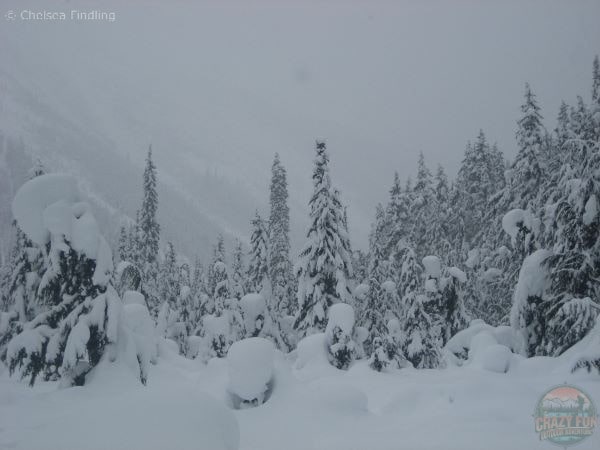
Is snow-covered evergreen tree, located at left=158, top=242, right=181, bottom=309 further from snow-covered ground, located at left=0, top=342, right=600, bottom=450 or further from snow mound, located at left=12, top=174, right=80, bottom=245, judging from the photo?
snow mound, located at left=12, top=174, right=80, bottom=245

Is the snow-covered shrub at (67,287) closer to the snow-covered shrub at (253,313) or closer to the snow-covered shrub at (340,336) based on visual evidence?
the snow-covered shrub at (340,336)

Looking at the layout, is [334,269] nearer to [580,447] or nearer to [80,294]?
[80,294]

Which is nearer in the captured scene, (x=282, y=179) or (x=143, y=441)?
(x=143, y=441)

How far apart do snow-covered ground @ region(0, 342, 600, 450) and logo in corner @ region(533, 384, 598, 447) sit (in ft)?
0.60

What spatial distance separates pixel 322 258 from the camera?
22.7 meters

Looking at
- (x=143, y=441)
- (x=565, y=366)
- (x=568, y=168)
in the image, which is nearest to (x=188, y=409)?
(x=143, y=441)

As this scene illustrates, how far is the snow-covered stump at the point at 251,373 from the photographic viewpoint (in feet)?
35.2

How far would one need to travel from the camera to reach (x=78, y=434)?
5.39 m

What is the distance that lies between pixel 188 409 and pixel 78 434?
4.36 feet

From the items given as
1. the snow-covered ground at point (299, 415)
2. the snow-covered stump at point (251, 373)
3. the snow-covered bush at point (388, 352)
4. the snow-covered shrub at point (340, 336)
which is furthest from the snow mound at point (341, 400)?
the snow-covered shrub at point (340, 336)

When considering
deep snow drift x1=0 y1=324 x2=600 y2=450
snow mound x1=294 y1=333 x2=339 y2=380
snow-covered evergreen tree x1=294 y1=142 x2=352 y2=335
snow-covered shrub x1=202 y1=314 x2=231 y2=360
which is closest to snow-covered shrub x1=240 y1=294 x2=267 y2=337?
snow-covered shrub x1=202 y1=314 x2=231 y2=360

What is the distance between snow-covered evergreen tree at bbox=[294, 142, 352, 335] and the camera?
22.8m

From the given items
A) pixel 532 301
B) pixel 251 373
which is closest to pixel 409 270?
pixel 532 301

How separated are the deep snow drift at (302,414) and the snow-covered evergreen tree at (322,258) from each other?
9823 mm
